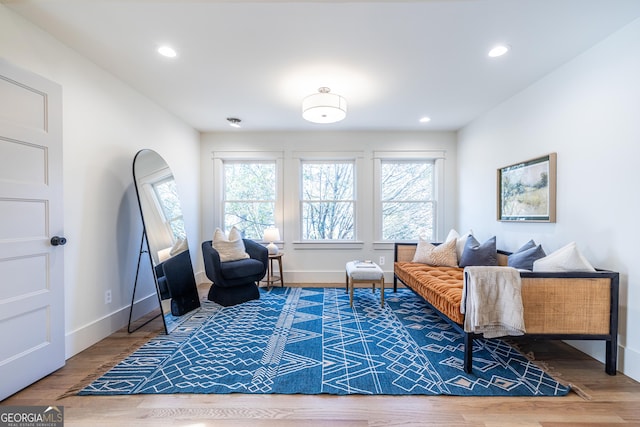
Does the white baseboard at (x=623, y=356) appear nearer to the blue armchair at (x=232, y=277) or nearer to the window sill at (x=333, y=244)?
the window sill at (x=333, y=244)

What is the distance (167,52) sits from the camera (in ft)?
7.41

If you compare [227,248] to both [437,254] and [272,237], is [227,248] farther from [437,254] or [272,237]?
[437,254]

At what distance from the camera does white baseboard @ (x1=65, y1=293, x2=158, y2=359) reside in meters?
2.20

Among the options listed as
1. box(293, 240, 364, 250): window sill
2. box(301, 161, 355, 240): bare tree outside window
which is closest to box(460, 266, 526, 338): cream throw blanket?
box(293, 240, 364, 250): window sill

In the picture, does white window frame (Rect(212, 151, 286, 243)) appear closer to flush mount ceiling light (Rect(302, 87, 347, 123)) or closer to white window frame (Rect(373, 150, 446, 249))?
white window frame (Rect(373, 150, 446, 249))

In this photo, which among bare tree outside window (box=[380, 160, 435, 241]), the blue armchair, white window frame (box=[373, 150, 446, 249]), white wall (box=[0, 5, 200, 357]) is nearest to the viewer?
white wall (box=[0, 5, 200, 357])

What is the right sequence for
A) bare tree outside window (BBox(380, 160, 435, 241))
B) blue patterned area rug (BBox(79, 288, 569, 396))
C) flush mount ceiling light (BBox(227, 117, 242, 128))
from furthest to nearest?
bare tree outside window (BBox(380, 160, 435, 241))
flush mount ceiling light (BBox(227, 117, 242, 128))
blue patterned area rug (BBox(79, 288, 569, 396))

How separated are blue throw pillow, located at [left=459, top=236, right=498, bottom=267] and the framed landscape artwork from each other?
379mm

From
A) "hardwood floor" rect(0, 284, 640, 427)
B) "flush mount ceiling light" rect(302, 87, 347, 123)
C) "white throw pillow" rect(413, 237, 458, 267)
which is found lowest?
"hardwood floor" rect(0, 284, 640, 427)

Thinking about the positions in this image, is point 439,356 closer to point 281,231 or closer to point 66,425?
point 66,425

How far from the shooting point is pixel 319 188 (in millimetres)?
4625

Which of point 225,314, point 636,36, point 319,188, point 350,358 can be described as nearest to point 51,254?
point 225,314

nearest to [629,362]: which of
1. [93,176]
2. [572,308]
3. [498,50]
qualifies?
[572,308]

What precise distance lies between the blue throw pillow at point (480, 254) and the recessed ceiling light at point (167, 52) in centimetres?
361
